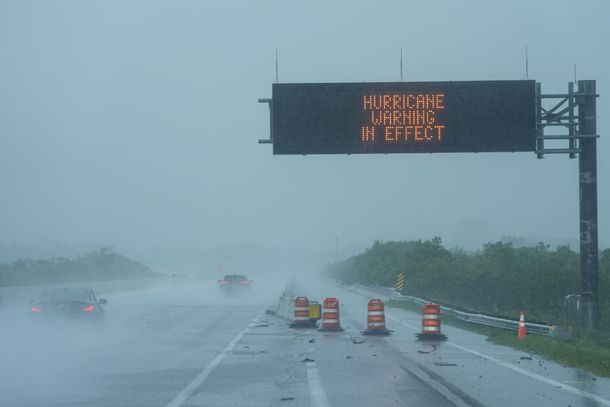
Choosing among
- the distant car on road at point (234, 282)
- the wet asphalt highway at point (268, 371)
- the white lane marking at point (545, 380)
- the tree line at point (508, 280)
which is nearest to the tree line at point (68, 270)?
the distant car on road at point (234, 282)

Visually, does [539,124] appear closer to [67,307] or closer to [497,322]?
[497,322]

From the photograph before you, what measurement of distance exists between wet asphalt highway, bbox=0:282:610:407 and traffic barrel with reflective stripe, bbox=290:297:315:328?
3.04ft

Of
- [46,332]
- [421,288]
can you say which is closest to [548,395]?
[46,332]

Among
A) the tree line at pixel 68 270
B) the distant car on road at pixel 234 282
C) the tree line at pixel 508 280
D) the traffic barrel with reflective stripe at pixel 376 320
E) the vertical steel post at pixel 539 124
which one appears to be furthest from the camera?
the tree line at pixel 68 270

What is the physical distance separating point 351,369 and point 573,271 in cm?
2666

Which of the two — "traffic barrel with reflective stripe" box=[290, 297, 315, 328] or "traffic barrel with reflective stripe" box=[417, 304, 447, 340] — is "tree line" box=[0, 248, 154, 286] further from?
"traffic barrel with reflective stripe" box=[417, 304, 447, 340]

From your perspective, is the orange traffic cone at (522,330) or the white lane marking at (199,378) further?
the orange traffic cone at (522,330)

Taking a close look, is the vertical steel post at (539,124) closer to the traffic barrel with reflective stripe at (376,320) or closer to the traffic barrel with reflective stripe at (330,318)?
the traffic barrel with reflective stripe at (376,320)

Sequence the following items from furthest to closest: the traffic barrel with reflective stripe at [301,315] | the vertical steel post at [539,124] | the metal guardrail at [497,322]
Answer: the traffic barrel with reflective stripe at [301,315] → the metal guardrail at [497,322] → the vertical steel post at [539,124]

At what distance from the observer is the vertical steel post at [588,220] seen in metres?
26.7

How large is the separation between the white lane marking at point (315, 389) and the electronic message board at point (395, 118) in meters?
6.44

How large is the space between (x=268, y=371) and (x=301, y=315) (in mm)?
13225

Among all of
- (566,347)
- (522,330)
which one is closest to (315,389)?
(566,347)

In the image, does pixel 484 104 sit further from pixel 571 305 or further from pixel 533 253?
pixel 533 253
